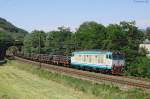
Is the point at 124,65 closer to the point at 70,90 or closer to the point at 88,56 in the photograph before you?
the point at 88,56

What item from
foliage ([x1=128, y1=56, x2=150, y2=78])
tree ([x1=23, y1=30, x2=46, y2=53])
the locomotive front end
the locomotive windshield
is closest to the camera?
foliage ([x1=128, y1=56, x2=150, y2=78])

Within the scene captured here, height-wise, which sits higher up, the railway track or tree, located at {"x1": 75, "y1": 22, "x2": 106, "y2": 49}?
tree, located at {"x1": 75, "y1": 22, "x2": 106, "y2": 49}

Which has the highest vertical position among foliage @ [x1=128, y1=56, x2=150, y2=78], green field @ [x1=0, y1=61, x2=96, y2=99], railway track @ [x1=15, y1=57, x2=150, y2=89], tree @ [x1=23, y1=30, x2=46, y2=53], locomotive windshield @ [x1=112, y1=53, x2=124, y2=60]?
tree @ [x1=23, y1=30, x2=46, y2=53]

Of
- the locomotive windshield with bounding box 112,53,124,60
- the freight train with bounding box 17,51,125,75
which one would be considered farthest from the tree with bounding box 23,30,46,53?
the locomotive windshield with bounding box 112,53,124,60

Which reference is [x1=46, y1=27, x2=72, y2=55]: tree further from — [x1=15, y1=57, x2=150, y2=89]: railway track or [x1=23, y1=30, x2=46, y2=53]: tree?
[x1=15, y1=57, x2=150, y2=89]: railway track

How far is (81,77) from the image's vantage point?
5262 cm

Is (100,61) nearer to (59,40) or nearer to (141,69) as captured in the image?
(141,69)

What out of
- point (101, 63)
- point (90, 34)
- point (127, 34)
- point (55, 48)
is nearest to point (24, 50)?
point (55, 48)

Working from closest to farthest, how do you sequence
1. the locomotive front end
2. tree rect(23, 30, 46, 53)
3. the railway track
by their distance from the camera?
1. the railway track
2. the locomotive front end
3. tree rect(23, 30, 46, 53)

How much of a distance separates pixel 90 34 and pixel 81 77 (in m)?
62.3

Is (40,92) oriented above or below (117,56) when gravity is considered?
below

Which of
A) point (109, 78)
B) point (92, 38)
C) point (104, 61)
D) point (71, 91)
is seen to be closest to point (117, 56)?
point (104, 61)

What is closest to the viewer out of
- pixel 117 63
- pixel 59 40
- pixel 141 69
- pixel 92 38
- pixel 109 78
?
pixel 109 78

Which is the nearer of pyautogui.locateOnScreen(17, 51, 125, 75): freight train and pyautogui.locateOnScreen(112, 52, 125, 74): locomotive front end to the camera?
pyautogui.locateOnScreen(112, 52, 125, 74): locomotive front end
